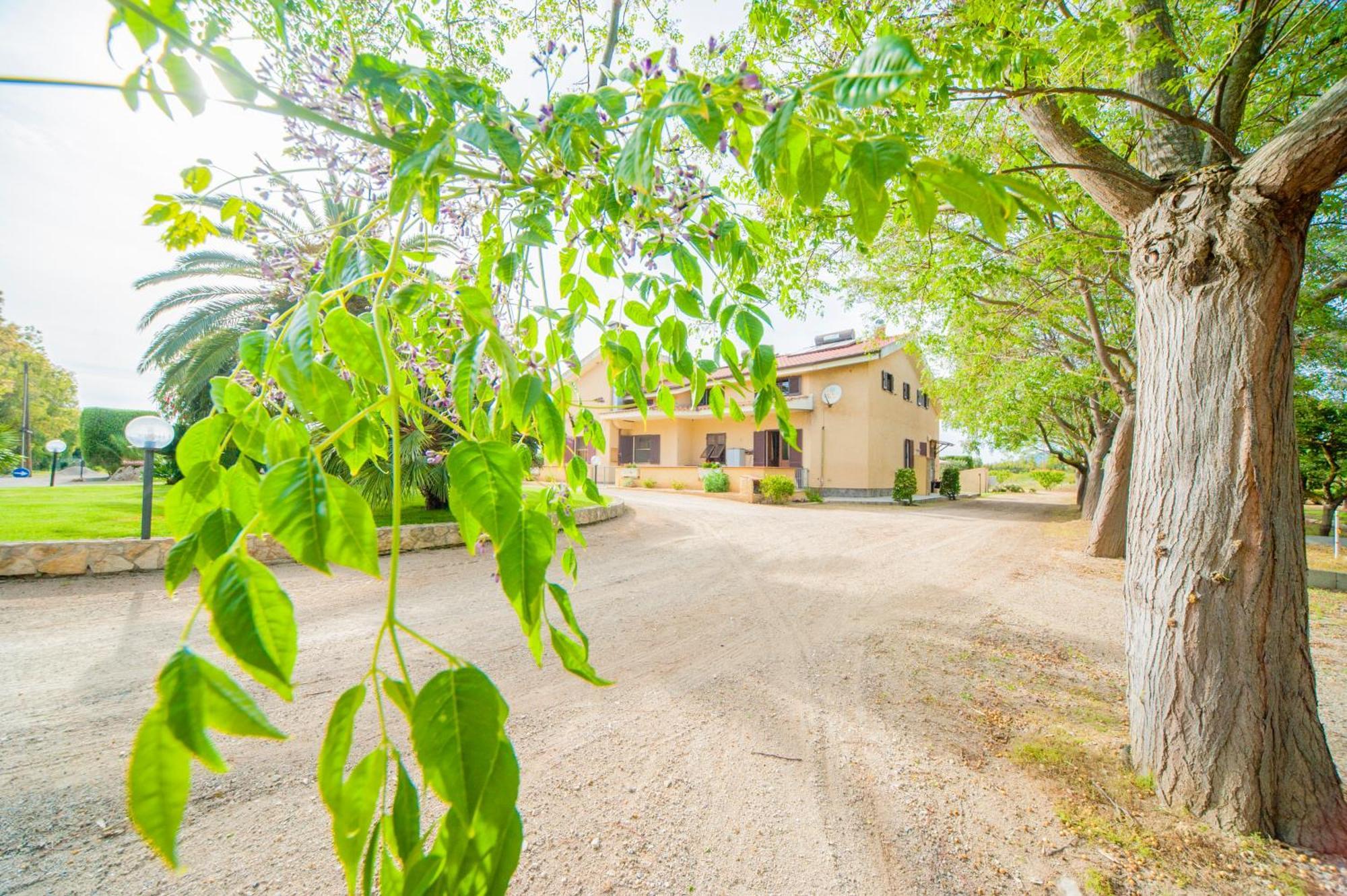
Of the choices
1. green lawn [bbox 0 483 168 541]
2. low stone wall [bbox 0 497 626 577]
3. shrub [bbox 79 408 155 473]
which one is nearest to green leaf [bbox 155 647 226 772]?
low stone wall [bbox 0 497 626 577]

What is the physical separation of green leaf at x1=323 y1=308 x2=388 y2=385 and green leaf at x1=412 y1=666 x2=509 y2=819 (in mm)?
405

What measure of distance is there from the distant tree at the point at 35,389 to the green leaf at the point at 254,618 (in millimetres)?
32293

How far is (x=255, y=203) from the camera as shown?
112cm

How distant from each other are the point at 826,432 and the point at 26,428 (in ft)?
118

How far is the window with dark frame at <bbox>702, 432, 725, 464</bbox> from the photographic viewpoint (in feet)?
73.2

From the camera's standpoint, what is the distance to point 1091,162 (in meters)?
2.69

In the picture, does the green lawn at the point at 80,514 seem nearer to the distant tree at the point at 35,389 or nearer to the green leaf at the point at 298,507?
the green leaf at the point at 298,507

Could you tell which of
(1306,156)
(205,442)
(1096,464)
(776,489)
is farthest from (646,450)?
(205,442)

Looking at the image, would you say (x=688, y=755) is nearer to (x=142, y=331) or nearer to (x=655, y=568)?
(x=655, y=568)

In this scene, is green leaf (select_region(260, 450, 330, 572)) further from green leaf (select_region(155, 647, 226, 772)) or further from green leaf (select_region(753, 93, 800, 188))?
green leaf (select_region(753, 93, 800, 188))

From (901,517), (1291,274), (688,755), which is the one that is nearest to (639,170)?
(688,755)

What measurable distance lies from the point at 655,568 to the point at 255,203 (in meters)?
5.96

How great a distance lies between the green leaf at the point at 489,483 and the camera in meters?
0.61

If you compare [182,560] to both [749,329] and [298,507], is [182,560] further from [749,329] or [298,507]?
[749,329]
